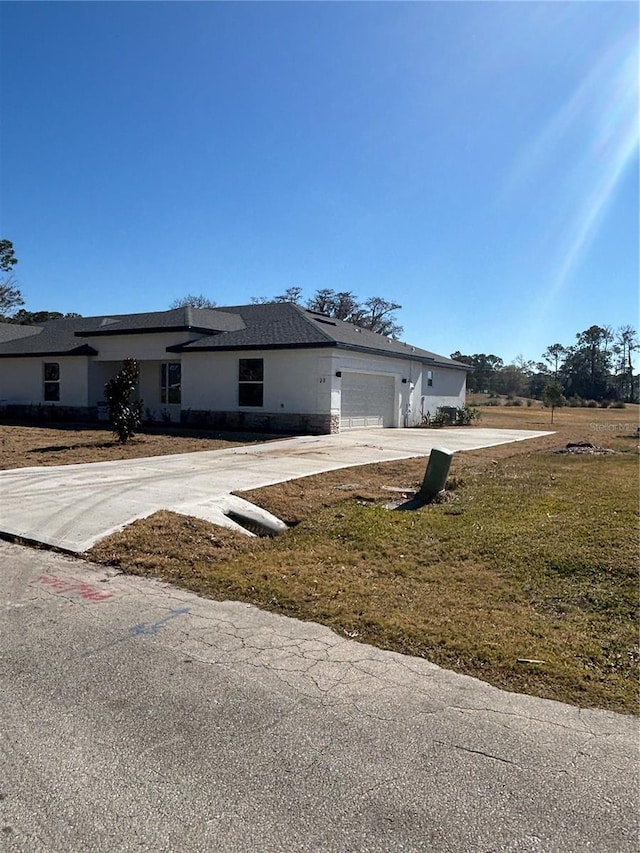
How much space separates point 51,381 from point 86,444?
12.1 m

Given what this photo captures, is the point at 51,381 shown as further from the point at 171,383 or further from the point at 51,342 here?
the point at 171,383

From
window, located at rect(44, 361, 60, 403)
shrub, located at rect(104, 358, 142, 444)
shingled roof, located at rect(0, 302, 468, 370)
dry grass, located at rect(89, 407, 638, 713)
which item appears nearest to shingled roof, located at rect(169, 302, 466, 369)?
shingled roof, located at rect(0, 302, 468, 370)

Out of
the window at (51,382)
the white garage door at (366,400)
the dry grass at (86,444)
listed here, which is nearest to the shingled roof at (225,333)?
the window at (51,382)

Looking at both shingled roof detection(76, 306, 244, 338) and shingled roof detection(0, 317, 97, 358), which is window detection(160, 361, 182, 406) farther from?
shingled roof detection(0, 317, 97, 358)

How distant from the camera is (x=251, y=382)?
2153cm

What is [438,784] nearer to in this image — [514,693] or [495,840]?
[495,840]

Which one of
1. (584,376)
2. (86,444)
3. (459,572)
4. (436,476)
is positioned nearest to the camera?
(459,572)

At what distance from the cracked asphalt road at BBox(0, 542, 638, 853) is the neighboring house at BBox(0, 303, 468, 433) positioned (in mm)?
16288

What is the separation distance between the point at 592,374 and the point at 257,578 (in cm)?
8260

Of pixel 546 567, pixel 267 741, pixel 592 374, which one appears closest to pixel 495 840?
pixel 267 741

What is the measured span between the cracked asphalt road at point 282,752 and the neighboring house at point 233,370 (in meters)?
16.3

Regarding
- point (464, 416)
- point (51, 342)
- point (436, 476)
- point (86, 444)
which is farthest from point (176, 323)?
point (436, 476)

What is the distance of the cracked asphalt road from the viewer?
95.5 inches

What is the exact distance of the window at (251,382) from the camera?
21.4m
